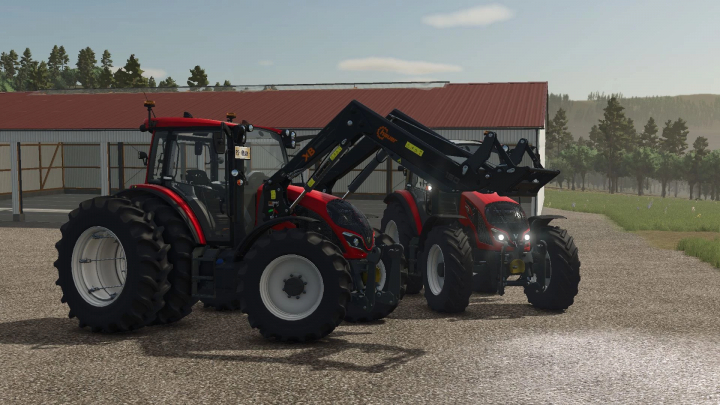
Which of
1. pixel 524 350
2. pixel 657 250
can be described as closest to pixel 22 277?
pixel 524 350

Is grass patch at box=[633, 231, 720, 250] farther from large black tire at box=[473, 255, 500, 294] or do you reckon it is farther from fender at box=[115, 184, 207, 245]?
fender at box=[115, 184, 207, 245]

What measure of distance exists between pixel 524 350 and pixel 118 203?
5029 millimetres

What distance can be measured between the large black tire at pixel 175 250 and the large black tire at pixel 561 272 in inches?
189

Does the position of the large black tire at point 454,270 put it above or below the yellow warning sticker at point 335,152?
below

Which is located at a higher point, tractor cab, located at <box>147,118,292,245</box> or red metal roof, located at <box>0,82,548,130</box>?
red metal roof, located at <box>0,82,548,130</box>

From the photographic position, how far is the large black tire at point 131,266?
8.05 m

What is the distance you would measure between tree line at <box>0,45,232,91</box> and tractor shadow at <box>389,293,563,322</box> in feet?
90.7

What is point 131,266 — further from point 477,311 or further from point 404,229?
point 404,229

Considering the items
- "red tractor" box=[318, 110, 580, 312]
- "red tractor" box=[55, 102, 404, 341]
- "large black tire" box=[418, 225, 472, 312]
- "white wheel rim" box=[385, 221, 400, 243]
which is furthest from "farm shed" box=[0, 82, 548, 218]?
"red tractor" box=[55, 102, 404, 341]

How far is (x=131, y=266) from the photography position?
812cm

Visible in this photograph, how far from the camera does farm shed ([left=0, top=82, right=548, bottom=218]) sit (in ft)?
84.6

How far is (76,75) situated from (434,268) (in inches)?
4664

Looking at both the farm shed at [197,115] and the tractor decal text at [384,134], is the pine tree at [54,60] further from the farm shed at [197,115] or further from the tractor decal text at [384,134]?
the tractor decal text at [384,134]

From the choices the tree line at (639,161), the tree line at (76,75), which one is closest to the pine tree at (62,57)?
the tree line at (76,75)
